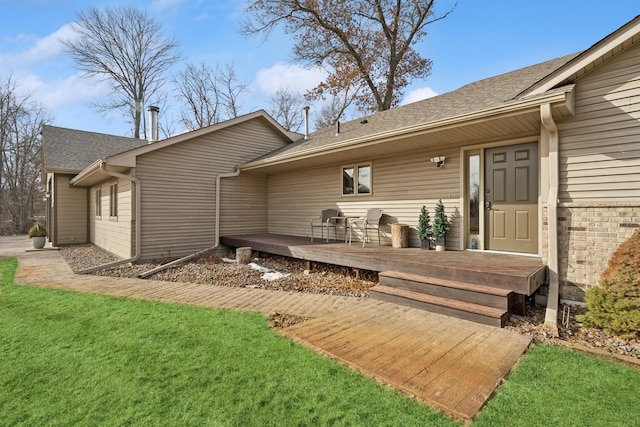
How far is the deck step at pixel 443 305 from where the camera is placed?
3453 mm

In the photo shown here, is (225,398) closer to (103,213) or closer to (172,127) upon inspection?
(103,213)

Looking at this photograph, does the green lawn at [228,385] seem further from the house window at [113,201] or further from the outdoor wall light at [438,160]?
the house window at [113,201]

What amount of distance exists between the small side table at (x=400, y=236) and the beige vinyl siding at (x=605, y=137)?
2742 mm

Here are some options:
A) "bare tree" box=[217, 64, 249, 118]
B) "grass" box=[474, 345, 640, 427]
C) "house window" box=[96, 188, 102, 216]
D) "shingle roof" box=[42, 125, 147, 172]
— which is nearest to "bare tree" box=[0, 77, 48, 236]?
"shingle roof" box=[42, 125, 147, 172]

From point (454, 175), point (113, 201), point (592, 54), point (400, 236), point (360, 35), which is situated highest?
point (360, 35)

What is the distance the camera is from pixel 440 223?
5887 mm

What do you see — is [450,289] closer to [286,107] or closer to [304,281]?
[304,281]

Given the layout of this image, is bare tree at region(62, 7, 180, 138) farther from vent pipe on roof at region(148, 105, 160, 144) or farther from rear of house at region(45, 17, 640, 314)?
vent pipe on roof at region(148, 105, 160, 144)

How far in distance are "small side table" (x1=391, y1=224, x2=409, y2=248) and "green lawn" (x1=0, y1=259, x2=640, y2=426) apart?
3.63 metres

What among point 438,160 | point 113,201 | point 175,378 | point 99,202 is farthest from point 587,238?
point 99,202

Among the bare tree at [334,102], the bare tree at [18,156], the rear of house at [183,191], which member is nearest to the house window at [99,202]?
the rear of house at [183,191]

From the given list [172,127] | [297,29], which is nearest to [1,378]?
[297,29]

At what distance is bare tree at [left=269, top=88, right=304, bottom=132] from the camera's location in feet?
73.4

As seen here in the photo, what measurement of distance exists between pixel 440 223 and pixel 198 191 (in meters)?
6.07
